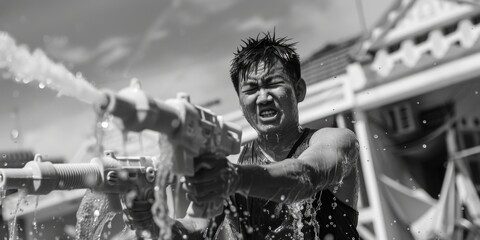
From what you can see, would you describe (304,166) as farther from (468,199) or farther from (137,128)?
(468,199)

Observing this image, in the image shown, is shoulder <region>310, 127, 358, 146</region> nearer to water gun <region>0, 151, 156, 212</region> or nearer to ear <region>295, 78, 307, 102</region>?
ear <region>295, 78, 307, 102</region>

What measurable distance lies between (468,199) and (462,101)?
141 cm

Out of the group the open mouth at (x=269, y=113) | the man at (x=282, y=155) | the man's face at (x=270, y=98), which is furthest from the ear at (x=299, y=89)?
the open mouth at (x=269, y=113)

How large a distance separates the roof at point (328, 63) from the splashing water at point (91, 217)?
701cm

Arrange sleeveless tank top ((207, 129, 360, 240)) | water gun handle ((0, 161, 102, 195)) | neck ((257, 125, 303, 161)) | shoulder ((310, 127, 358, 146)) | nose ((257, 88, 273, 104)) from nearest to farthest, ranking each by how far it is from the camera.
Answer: water gun handle ((0, 161, 102, 195)) < shoulder ((310, 127, 358, 146)) < sleeveless tank top ((207, 129, 360, 240)) < nose ((257, 88, 273, 104)) < neck ((257, 125, 303, 161))

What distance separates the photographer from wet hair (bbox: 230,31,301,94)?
3750mm

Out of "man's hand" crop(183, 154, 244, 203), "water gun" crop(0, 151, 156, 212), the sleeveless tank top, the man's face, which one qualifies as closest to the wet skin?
the man's face

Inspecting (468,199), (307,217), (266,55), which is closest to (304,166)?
(307,217)

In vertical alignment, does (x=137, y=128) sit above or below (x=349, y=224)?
above

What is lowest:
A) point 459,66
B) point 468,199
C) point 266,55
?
point 468,199

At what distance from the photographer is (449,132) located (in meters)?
9.46

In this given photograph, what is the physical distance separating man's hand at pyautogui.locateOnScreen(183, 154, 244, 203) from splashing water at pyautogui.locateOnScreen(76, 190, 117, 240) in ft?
4.48

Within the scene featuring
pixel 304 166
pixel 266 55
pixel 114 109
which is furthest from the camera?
pixel 266 55

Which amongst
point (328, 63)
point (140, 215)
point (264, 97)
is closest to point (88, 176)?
point (140, 215)
